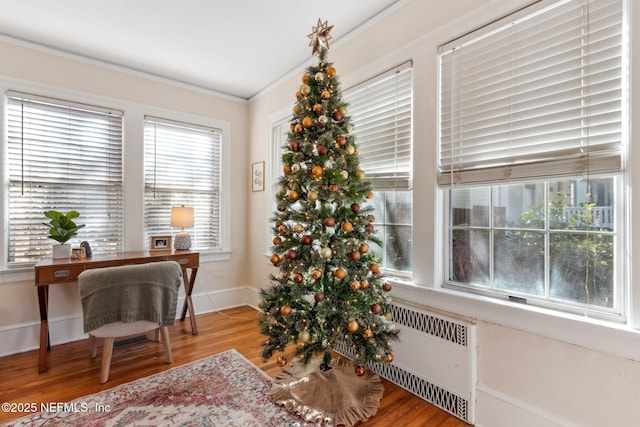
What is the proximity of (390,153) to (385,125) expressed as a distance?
0.22 m

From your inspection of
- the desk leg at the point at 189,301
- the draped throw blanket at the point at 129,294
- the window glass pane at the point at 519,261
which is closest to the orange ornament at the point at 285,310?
the draped throw blanket at the point at 129,294

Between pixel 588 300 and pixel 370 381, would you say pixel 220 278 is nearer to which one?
pixel 370 381

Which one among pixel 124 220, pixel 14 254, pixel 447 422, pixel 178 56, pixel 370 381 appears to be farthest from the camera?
pixel 124 220

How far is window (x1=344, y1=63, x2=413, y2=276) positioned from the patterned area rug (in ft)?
4.20

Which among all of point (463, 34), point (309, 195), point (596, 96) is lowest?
point (309, 195)

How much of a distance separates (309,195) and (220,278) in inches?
96.1

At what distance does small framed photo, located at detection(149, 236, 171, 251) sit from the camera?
3.08m

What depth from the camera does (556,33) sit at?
4.80 ft

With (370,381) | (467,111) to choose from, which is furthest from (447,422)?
(467,111)

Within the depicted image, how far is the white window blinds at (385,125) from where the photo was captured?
2.13 metres

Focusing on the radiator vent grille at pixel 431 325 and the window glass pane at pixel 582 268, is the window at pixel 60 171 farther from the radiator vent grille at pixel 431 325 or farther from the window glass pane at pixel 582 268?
the window glass pane at pixel 582 268

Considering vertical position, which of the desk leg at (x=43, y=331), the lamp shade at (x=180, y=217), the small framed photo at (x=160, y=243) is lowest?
the desk leg at (x=43, y=331)

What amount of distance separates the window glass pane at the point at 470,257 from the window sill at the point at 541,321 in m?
0.12

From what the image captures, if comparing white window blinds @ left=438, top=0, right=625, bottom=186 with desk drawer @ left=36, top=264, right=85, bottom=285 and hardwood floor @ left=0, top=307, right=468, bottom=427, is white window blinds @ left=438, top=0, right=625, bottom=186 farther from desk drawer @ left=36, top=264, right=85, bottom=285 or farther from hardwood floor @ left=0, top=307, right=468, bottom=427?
desk drawer @ left=36, top=264, right=85, bottom=285
